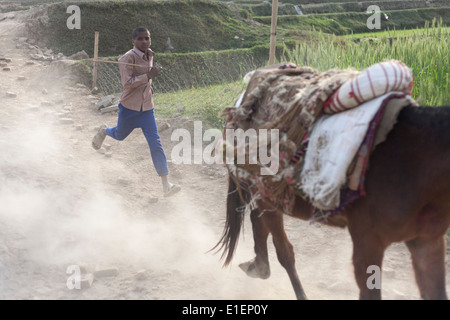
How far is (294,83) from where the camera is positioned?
300 centimetres

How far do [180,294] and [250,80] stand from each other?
1.55 metres

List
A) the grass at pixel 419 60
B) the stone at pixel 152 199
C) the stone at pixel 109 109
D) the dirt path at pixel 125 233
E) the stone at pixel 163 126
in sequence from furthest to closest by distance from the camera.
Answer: the stone at pixel 109 109, the stone at pixel 163 126, the stone at pixel 152 199, the grass at pixel 419 60, the dirt path at pixel 125 233

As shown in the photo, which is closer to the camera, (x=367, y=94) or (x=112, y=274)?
(x=367, y=94)

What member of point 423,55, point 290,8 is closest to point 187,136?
point 423,55

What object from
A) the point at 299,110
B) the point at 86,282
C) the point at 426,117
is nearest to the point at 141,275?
the point at 86,282

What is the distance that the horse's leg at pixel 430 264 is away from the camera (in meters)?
2.51

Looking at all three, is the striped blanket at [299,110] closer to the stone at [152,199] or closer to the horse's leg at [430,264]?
the horse's leg at [430,264]

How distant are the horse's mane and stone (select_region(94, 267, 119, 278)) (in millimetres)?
2255

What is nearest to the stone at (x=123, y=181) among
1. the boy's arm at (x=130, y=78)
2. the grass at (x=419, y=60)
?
the boy's arm at (x=130, y=78)

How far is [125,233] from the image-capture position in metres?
4.31

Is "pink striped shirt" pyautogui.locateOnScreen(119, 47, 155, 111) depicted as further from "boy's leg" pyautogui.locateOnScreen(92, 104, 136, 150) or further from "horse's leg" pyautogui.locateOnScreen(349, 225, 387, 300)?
"horse's leg" pyautogui.locateOnScreen(349, 225, 387, 300)

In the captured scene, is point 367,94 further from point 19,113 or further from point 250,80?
point 19,113

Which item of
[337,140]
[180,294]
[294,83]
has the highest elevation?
[294,83]

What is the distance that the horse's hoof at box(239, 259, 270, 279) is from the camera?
3486 mm
